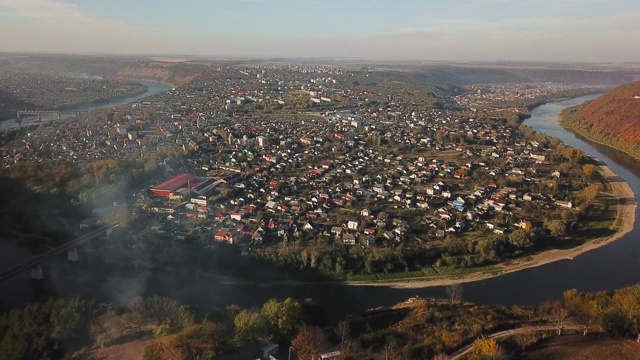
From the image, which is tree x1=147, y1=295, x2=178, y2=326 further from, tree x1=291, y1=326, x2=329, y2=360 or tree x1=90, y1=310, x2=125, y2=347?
tree x1=291, y1=326, x2=329, y2=360

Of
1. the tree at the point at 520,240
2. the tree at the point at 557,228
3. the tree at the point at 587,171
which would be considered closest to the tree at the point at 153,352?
the tree at the point at 520,240

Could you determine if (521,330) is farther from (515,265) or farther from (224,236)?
(224,236)

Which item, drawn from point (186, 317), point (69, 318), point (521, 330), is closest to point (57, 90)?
point (69, 318)

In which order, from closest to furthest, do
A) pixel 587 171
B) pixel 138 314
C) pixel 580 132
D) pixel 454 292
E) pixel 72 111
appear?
pixel 138 314
pixel 454 292
pixel 587 171
pixel 580 132
pixel 72 111

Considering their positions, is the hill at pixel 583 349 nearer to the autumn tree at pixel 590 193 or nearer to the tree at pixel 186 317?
the tree at pixel 186 317

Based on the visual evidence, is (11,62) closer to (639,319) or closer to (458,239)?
(458,239)

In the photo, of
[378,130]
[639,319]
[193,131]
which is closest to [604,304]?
[639,319]
